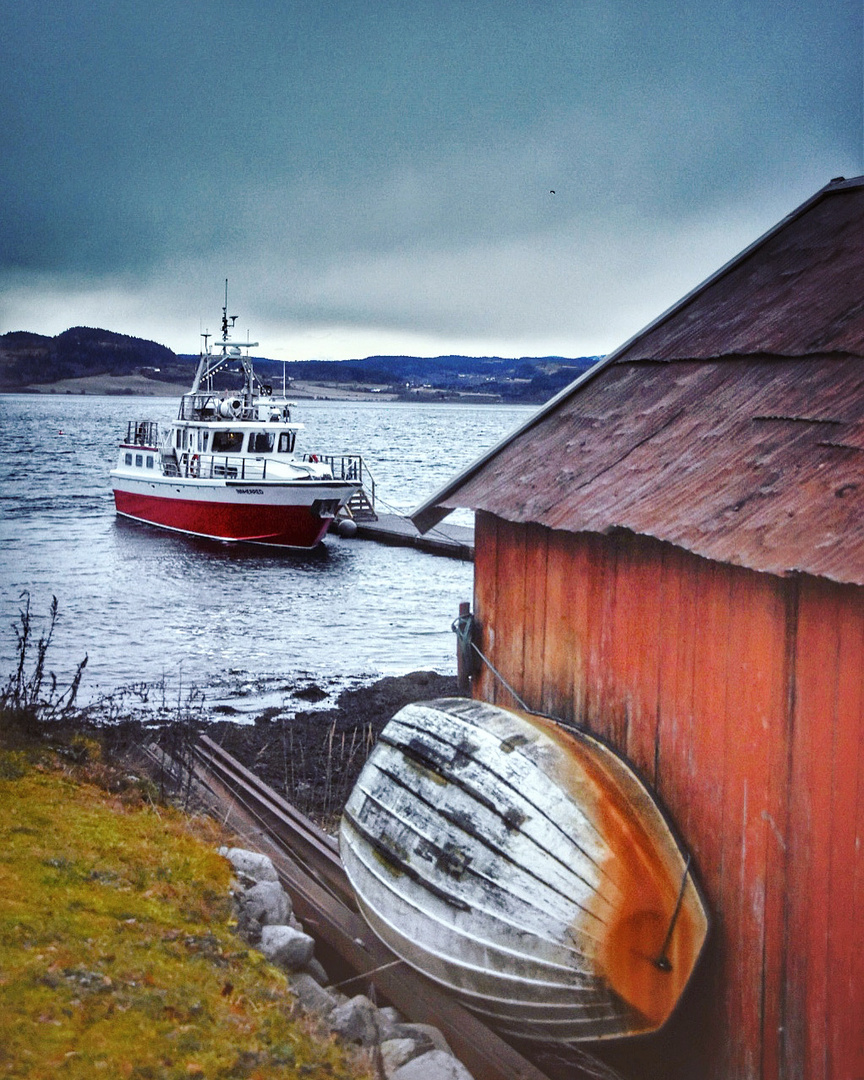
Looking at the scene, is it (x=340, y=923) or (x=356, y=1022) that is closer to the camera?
(x=356, y=1022)

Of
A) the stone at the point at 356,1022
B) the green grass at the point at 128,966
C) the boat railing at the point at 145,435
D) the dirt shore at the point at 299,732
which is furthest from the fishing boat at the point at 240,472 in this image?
the stone at the point at 356,1022

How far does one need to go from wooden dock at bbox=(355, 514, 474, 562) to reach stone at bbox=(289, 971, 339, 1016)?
26.3m

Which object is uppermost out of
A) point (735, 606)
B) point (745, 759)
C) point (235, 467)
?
point (235, 467)

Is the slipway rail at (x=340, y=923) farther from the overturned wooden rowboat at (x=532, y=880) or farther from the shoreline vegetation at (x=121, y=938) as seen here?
the shoreline vegetation at (x=121, y=938)

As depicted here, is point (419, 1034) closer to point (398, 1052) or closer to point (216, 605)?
point (398, 1052)

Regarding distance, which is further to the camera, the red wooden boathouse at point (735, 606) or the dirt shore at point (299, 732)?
the dirt shore at point (299, 732)

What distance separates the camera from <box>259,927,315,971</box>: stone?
5.79 meters

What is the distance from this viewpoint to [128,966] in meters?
5.23

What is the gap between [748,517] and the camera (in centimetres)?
441

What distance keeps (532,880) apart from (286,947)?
2.01 m

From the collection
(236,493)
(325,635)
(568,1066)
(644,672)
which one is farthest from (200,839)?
(236,493)

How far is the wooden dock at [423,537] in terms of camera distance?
3328 centimetres

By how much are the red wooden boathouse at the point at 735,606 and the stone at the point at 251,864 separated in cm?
203

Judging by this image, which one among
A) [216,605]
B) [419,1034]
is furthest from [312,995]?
[216,605]
